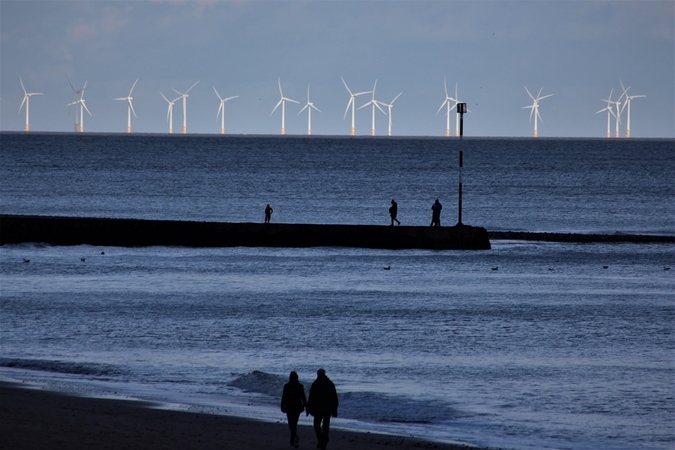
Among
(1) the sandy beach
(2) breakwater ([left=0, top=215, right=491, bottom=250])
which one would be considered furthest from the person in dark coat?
(2) breakwater ([left=0, top=215, right=491, bottom=250])

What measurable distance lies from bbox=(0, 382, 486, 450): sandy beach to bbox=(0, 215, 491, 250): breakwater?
2979cm

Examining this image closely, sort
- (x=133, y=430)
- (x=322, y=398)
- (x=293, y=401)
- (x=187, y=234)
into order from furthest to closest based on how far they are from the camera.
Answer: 1. (x=187, y=234)
2. (x=133, y=430)
3. (x=293, y=401)
4. (x=322, y=398)

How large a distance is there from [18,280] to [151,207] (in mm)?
43499

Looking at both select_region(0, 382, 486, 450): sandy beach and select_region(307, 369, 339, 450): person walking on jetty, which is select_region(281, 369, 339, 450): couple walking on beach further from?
select_region(0, 382, 486, 450): sandy beach

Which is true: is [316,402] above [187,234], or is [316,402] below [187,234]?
below

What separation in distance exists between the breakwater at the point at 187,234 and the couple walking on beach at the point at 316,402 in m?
32.9

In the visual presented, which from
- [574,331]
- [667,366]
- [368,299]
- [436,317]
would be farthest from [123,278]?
[667,366]

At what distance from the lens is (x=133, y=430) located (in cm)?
1653

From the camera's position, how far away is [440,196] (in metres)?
104

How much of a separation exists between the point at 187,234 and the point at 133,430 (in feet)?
109

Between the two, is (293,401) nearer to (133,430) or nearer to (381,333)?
(133,430)

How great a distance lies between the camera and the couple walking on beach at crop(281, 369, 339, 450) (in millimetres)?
15578

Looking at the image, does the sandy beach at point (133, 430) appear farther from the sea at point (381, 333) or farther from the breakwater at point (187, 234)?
the breakwater at point (187, 234)

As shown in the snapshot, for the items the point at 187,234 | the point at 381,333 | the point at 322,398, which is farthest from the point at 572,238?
the point at 322,398
